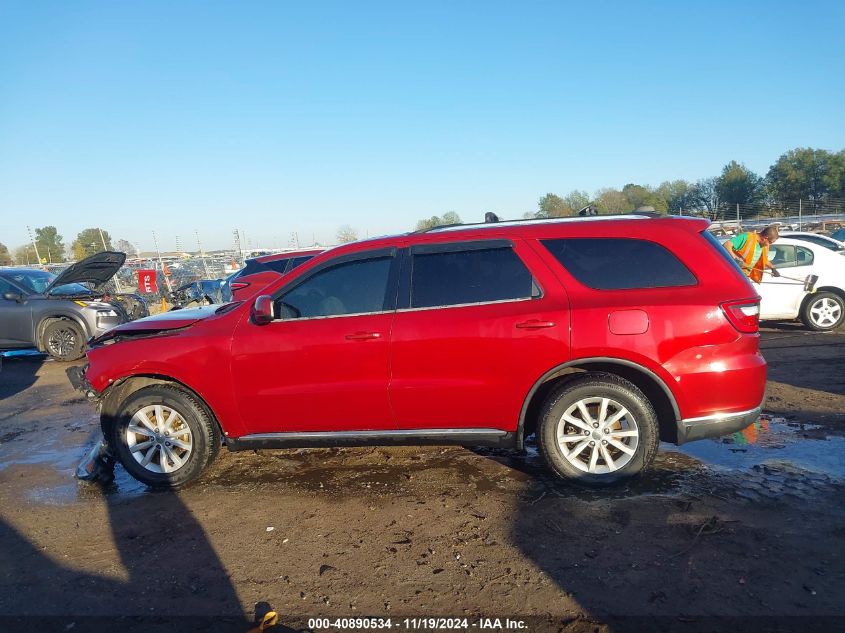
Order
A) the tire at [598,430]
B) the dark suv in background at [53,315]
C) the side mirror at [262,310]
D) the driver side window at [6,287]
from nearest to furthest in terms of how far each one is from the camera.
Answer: the tire at [598,430] < the side mirror at [262,310] < the dark suv in background at [53,315] < the driver side window at [6,287]

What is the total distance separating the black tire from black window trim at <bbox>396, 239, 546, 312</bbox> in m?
8.45

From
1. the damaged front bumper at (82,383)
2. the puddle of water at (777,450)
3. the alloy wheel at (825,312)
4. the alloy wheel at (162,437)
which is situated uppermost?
the damaged front bumper at (82,383)

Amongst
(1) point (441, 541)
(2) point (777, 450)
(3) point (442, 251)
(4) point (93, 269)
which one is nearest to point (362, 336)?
Answer: (3) point (442, 251)

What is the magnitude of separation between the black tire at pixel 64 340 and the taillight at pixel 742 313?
10.3 m

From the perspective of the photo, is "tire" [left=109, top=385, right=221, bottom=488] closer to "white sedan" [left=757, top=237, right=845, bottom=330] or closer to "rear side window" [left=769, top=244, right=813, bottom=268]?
"white sedan" [left=757, top=237, right=845, bottom=330]

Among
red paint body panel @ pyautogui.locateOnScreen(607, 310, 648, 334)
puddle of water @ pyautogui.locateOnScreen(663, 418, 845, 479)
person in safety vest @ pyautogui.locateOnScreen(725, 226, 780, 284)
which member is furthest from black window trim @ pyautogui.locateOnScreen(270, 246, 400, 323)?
person in safety vest @ pyautogui.locateOnScreen(725, 226, 780, 284)

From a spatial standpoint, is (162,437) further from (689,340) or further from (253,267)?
(253,267)

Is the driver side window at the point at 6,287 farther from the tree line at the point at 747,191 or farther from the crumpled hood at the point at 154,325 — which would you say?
the tree line at the point at 747,191

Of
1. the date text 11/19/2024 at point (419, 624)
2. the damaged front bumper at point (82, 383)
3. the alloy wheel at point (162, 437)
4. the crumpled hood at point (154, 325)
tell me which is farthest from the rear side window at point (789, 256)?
the damaged front bumper at point (82, 383)

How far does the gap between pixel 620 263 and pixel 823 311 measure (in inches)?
285

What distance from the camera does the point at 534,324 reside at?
3.73 meters

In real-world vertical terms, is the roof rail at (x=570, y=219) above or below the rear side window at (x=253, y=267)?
above

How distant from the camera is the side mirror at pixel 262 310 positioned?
4000 mm

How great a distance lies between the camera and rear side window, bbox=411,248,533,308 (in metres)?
3.88
